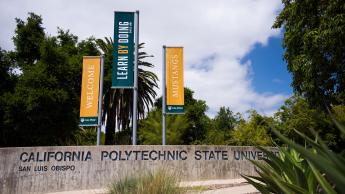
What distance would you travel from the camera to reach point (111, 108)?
36.8m

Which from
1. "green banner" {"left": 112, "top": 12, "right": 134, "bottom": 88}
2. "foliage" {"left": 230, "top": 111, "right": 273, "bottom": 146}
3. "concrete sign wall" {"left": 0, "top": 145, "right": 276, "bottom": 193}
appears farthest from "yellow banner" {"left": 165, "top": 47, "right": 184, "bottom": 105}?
"foliage" {"left": 230, "top": 111, "right": 273, "bottom": 146}

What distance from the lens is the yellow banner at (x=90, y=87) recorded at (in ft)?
64.0

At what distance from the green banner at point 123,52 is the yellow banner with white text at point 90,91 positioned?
1.37 metres

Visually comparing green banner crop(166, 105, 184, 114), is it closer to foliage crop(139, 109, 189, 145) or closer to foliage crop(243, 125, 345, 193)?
foliage crop(243, 125, 345, 193)

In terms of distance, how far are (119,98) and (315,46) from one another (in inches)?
896

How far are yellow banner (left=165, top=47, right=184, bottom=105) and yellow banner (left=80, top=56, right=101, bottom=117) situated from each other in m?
3.65

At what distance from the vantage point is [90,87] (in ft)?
65.6

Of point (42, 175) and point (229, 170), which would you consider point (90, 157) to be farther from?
point (229, 170)

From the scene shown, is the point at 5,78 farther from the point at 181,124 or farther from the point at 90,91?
the point at 181,124

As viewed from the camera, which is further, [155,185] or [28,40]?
[28,40]

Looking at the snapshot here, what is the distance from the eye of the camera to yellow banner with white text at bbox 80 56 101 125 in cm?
1941

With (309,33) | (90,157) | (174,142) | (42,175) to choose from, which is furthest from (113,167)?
A: (174,142)

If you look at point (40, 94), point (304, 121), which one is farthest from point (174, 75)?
point (304, 121)

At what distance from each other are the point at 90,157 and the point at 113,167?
1066 mm
